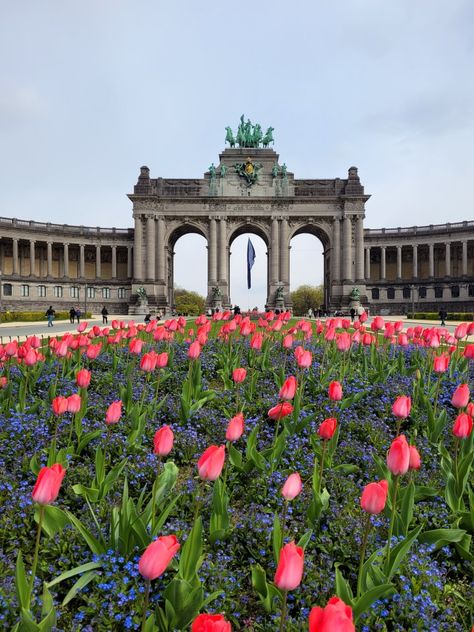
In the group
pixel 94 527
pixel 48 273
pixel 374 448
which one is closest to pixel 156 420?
pixel 94 527

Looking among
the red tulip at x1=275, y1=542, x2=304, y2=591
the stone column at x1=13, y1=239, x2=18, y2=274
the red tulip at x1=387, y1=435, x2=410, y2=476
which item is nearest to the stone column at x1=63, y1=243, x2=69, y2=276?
the stone column at x1=13, y1=239, x2=18, y2=274

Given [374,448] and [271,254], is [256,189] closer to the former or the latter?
[271,254]

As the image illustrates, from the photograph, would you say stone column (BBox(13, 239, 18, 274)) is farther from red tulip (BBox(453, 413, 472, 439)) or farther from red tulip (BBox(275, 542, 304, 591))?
red tulip (BBox(275, 542, 304, 591))

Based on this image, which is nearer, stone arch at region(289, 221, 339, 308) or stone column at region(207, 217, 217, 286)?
stone column at region(207, 217, 217, 286)

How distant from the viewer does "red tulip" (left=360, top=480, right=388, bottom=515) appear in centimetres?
259

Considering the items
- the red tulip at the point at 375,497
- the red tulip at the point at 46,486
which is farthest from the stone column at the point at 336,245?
the red tulip at the point at 46,486

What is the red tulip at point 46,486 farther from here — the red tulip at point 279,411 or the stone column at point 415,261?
the stone column at point 415,261

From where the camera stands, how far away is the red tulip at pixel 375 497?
2590 mm

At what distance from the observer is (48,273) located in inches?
3120

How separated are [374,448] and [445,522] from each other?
1.88 metres

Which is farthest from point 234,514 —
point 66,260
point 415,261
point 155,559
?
point 415,261

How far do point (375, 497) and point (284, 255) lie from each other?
72.7 meters

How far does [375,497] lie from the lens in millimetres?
2613

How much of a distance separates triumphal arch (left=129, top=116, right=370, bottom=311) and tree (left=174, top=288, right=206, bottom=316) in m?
16.3
